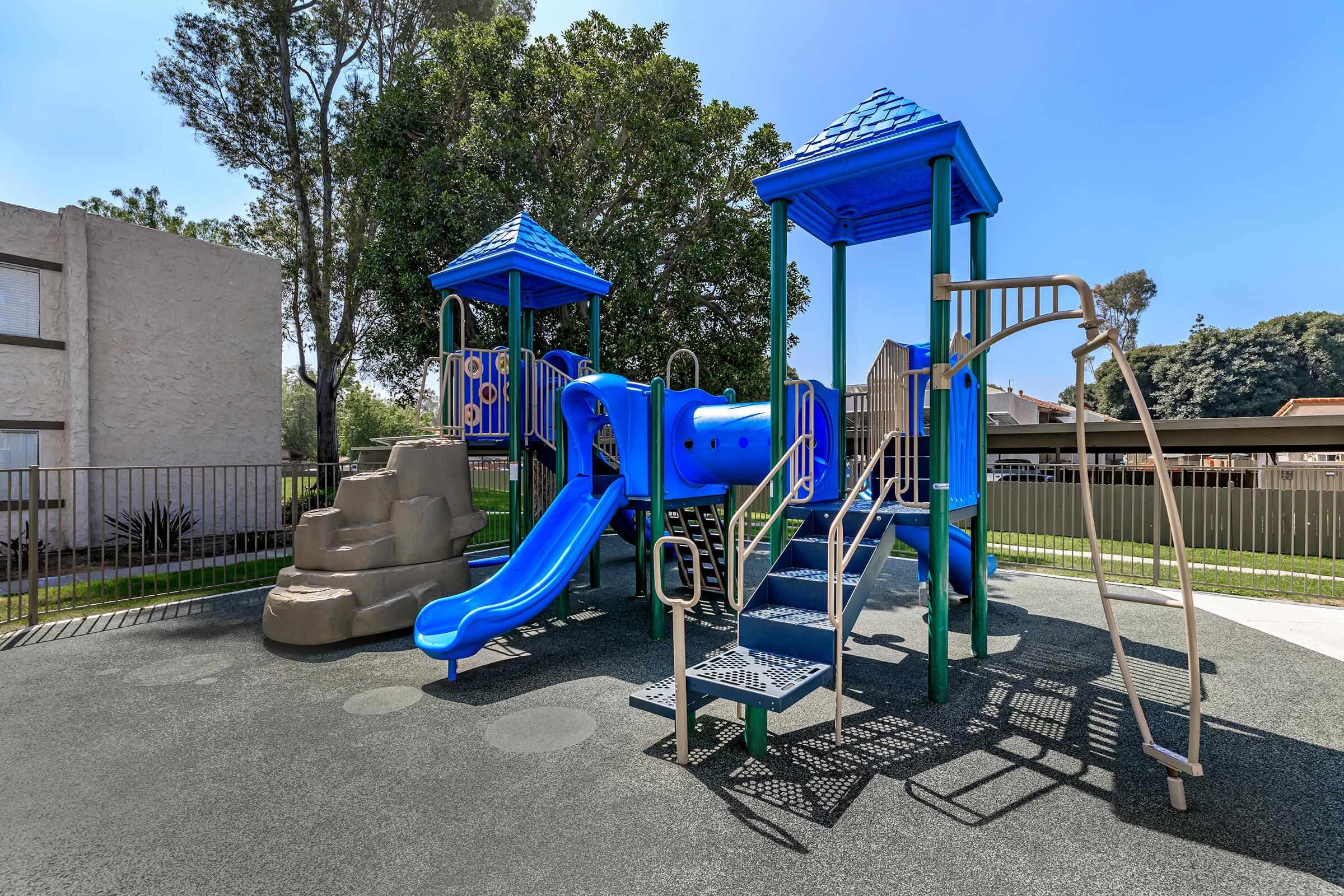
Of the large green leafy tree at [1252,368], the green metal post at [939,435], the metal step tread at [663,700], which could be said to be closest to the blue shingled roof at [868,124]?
the green metal post at [939,435]

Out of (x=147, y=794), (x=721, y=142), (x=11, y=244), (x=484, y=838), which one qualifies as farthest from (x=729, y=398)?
(x=11, y=244)

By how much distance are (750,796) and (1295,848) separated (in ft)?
8.61

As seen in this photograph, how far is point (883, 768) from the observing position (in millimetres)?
3857

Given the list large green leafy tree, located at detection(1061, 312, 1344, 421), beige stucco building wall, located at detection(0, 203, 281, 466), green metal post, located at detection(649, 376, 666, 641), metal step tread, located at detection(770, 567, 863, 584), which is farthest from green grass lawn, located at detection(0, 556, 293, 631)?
large green leafy tree, located at detection(1061, 312, 1344, 421)

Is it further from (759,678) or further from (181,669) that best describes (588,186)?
(759,678)

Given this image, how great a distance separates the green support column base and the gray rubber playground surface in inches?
3.4

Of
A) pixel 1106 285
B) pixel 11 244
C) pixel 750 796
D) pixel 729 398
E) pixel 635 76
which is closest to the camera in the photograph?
pixel 750 796

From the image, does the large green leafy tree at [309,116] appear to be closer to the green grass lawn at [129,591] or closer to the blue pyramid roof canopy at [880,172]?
the green grass lawn at [129,591]

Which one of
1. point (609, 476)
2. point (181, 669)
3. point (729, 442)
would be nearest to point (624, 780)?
point (729, 442)

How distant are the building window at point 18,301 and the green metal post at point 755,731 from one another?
14.6 m

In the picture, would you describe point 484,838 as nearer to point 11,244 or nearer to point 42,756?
point 42,756

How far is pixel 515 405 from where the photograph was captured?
26.5 feet

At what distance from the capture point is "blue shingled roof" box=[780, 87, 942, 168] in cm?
510

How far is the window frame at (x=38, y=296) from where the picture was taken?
1112cm
